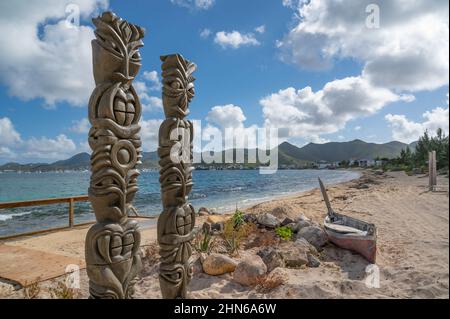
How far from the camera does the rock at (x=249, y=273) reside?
176 inches

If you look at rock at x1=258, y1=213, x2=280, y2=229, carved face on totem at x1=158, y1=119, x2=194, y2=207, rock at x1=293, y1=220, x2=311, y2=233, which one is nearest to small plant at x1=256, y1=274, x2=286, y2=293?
carved face on totem at x1=158, y1=119, x2=194, y2=207

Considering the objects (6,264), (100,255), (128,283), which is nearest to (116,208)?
(100,255)

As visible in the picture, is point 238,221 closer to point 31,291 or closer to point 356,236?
point 356,236

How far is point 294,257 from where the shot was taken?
211 inches

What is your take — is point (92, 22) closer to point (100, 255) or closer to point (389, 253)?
point (100, 255)

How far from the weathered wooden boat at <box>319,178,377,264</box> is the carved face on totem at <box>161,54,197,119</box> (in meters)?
4.47

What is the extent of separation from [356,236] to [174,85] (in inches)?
189

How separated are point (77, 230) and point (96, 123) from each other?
294 inches

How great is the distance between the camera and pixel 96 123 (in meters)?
2.89

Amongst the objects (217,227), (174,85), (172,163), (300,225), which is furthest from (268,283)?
(174,85)

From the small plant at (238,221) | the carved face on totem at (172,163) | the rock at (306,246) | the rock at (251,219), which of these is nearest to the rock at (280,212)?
the rock at (251,219)

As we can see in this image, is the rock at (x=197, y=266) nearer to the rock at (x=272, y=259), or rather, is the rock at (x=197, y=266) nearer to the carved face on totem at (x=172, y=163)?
the rock at (x=272, y=259)

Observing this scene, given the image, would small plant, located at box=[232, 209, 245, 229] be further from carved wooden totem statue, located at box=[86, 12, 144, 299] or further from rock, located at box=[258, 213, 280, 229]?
carved wooden totem statue, located at box=[86, 12, 144, 299]

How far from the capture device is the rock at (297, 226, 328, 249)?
6340mm
